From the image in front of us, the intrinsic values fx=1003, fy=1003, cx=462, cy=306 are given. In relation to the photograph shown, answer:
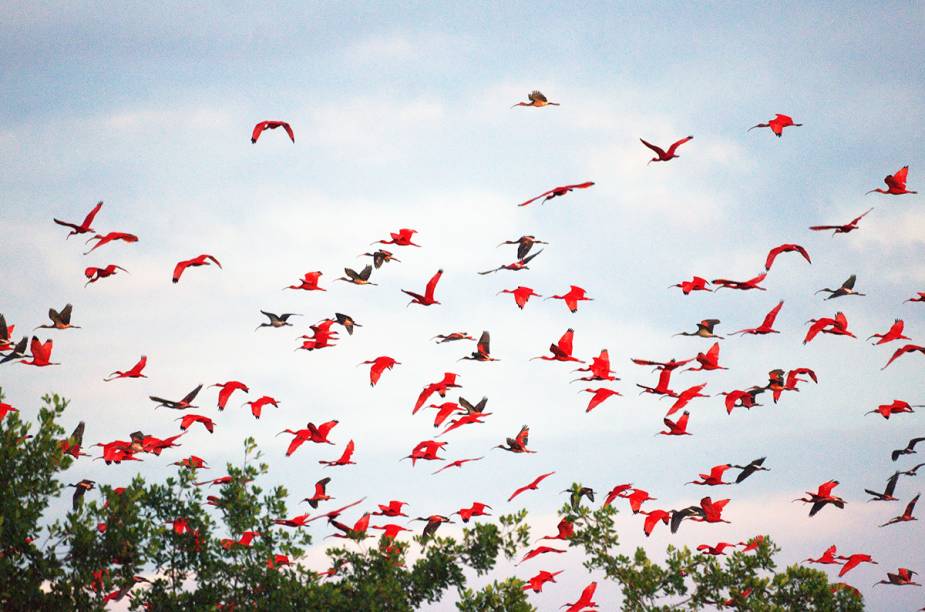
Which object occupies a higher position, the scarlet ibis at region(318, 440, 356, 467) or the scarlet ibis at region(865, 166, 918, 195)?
the scarlet ibis at region(865, 166, 918, 195)

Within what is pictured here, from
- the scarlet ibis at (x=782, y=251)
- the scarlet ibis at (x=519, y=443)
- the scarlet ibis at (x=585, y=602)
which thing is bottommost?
the scarlet ibis at (x=585, y=602)

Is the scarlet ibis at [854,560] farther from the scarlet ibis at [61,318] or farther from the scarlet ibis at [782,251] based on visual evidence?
the scarlet ibis at [61,318]

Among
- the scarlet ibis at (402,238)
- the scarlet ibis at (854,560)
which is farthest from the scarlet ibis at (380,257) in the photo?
the scarlet ibis at (854,560)

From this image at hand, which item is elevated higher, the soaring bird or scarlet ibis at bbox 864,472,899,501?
the soaring bird

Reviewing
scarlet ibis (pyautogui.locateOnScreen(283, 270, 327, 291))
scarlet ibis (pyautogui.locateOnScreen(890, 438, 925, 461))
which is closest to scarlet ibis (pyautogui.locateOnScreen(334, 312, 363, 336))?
scarlet ibis (pyautogui.locateOnScreen(283, 270, 327, 291))

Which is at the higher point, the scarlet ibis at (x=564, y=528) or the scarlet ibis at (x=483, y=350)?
the scarlet ibis at (x=483, y=350)

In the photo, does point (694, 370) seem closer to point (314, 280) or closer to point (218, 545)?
point (314, 280)

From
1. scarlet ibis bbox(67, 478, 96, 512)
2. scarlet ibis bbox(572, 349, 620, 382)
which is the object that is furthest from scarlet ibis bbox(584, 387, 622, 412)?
scarlet ibis bbox(67, 478, 96, 512)

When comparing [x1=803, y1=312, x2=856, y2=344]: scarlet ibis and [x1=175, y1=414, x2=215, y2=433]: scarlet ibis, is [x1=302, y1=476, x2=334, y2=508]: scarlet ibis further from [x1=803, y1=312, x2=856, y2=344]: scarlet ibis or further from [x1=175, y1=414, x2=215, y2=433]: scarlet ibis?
[x1=803, y1=312, x2=856, y2=344]: scarlet ibis

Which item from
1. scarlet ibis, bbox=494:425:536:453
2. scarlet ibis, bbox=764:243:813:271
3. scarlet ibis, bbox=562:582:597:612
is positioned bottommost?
scarlet ibis, bbox=562:582:597:612

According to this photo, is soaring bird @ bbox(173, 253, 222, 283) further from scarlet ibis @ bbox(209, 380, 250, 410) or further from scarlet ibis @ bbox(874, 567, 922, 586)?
scarlet ibis @ bbox(874, 567, 922, 586)

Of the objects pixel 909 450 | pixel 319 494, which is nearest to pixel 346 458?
pixel 319 494

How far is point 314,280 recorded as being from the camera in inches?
1210

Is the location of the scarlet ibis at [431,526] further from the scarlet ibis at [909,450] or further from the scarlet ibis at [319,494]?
the scarlet ibis at [909,450]
